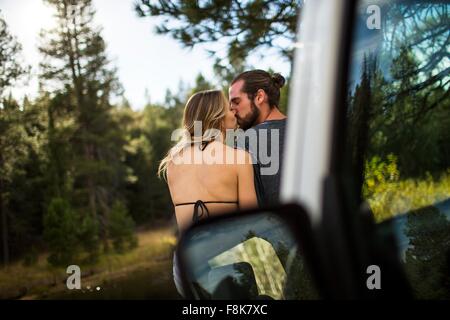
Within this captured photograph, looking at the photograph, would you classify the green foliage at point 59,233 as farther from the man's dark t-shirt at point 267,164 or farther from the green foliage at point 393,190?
the green foliage at point 393,190

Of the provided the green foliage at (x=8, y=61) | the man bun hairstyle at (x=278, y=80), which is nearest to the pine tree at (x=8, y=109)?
the green foliage at (x=8, y=61)

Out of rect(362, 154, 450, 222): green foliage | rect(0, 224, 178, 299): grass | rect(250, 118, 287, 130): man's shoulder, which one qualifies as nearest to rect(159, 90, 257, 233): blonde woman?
rect(250, 118, 287, 130): man's shoulder

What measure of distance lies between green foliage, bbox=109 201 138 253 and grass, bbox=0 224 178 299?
1.36ft

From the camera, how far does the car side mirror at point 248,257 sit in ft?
2.65

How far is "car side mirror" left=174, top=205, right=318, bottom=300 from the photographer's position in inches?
31.8

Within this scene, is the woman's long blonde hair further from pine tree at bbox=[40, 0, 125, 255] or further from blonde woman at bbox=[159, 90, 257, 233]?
pine tree at bbox=[40, 0, 125, 255]

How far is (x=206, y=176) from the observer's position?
1905 millimetres

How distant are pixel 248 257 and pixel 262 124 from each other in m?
1.19

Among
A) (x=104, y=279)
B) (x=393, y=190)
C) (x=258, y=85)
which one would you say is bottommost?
(x=104, y=279)

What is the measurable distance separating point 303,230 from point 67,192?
2044cm

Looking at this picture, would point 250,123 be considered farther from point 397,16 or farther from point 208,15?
point 208,15

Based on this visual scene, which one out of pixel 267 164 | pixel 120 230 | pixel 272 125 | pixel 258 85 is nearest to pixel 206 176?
pixel 267 164

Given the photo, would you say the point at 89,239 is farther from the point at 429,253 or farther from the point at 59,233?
the point at 429,253

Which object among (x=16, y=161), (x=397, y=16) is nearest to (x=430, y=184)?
(x=397, y=16)
